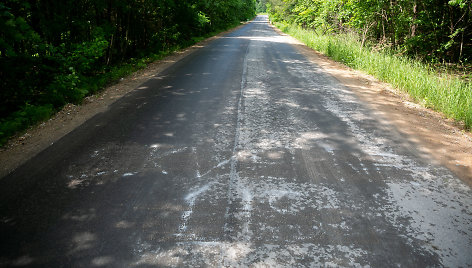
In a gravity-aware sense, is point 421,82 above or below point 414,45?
below

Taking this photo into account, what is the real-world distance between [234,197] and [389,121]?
3879mm

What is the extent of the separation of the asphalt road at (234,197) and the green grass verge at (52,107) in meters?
1.03

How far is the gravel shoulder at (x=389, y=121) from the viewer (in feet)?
14.1

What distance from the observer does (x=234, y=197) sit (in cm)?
328

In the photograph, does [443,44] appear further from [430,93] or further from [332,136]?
[332,136]

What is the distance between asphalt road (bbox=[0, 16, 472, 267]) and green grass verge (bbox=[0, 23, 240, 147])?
3.37ft

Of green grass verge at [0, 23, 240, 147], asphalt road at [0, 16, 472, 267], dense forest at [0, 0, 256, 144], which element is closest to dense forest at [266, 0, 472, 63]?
asphalt road at [0, 16, 472, 267]

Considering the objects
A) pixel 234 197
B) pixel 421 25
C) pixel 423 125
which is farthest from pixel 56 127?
pixel 421 25

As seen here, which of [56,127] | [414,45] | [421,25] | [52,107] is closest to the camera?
[56,127]

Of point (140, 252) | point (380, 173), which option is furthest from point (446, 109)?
point (140, 252)

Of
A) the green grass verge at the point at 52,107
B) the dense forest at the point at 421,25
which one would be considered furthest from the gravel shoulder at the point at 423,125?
the green grass verge at the point at 52,107

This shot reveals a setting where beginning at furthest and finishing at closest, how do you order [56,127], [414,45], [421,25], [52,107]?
[414,45] → [421,25] → [52,107] → [56,127]

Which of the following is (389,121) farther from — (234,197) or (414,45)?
(414,45)

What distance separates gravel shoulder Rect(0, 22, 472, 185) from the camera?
14.1 feet
